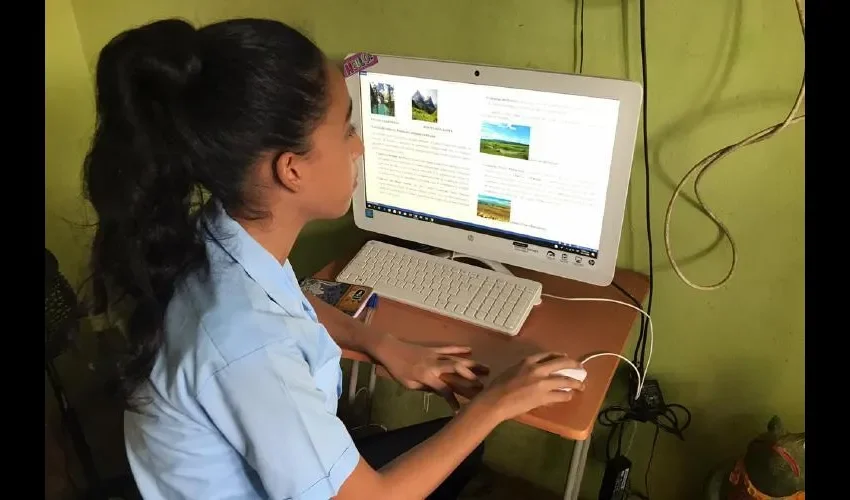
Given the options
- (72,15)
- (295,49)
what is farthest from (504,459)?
(72,15)

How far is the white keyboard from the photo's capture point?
1.21 meters

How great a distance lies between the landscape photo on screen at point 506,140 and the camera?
3.74 feet

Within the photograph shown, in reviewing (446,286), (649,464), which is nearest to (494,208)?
(446,286)

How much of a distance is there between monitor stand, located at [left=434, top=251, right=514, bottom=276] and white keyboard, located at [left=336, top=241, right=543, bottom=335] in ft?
0.12

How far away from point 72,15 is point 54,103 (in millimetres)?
245

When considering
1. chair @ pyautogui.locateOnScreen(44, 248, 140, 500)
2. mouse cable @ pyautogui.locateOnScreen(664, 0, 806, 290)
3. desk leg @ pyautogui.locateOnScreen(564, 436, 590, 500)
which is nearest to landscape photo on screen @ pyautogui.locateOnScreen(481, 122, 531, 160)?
mouse cable @ pyautogui.locateOnScreen(664, 0, 806, 290)

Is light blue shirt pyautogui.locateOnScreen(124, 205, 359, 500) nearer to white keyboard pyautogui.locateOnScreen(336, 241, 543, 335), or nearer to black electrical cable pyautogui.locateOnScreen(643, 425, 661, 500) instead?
white keyboard pyautogui.locateOnScreen(336, 241, 543, 335)

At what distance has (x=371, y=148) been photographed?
1.30 meters

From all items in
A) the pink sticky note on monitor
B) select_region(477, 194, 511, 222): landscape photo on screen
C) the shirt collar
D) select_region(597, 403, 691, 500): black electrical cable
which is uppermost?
the pink sticky note on monitor

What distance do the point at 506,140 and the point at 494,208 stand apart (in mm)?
137

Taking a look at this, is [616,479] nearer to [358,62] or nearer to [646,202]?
[646,202]

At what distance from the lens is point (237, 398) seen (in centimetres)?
77

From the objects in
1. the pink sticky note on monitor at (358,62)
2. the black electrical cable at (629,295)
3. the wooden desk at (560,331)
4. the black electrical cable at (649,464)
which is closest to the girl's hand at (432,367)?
the wooden desk at (560,331)

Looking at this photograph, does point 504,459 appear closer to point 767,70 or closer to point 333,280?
point 333,280
